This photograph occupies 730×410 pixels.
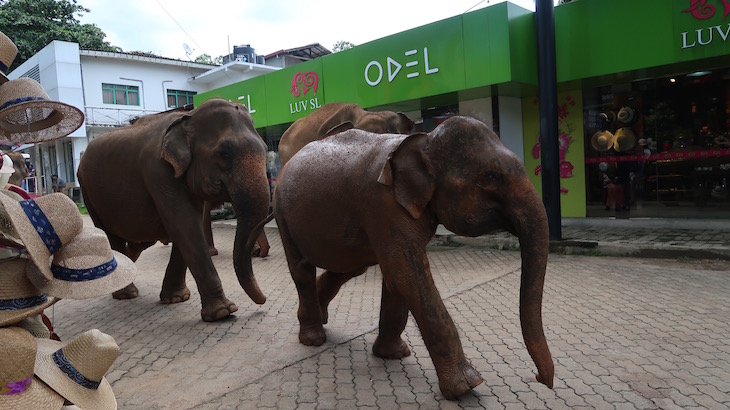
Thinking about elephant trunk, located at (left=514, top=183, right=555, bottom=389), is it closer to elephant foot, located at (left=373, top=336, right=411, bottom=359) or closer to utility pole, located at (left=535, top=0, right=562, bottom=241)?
elephant foot, located at (left=373, top=336, right=411, bottom=359)

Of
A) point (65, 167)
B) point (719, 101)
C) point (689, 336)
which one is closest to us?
point (689, 336)

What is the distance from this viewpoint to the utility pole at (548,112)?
7.90 meters

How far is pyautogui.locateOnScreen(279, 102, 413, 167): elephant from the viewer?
649 cm

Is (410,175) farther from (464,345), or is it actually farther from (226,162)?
(226,162)

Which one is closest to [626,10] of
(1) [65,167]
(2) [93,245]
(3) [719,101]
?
(3) [719,101]

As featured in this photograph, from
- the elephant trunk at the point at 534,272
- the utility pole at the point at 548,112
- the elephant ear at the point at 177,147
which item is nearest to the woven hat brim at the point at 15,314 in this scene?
the elephant trunk at the point at 534,272

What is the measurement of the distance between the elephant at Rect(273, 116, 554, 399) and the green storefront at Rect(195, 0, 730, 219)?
440cm

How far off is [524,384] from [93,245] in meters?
2.46

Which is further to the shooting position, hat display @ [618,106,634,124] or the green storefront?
hat display @ [618,106,634,124]

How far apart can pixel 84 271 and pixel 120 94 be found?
25263 mm

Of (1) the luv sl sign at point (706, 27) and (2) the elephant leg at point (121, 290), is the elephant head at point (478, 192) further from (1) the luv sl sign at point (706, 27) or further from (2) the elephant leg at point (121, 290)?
(1) the luv sl sign at point (706, 27)

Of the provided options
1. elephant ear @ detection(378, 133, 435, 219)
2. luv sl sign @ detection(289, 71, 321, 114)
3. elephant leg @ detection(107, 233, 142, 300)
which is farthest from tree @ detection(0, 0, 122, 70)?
elephant ear @ detection(378, 133, 435, 219)

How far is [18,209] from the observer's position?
1.87m

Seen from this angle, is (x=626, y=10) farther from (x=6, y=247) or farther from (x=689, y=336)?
(x=6, y=247)
